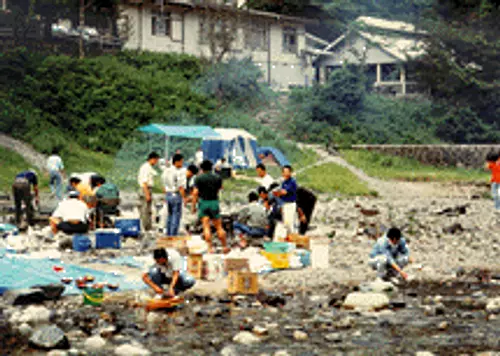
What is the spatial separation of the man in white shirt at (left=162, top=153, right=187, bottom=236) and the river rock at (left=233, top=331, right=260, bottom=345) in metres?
7.49

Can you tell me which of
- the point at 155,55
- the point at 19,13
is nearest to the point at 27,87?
the point at 19,13

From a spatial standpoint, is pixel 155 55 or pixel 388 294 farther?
pixel 155 55

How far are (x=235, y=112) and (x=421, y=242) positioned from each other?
27.6 m

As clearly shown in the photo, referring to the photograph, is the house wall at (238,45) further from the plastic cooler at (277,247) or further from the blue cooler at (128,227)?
the plastic cooler at (277,247)

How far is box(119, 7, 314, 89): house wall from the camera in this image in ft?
164

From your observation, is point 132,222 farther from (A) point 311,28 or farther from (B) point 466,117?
(A) point 311,28

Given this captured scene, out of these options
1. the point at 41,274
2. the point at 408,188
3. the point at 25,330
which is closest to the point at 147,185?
the point at 41,274

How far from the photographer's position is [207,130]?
34.7 metres

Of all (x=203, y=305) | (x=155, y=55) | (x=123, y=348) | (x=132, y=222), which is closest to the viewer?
(x=123, y=348)

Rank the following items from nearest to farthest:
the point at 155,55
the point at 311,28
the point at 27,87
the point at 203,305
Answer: the point at 203,305, the point at 27,87, the point at 155,55, the point at 311,28

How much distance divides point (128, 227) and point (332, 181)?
63.2 ft

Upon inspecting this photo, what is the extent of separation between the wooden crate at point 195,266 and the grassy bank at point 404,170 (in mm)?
27012

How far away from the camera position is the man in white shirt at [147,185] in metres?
18.1

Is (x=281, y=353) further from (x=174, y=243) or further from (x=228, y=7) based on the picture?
(x=228, y=7)
